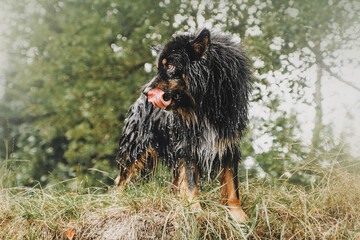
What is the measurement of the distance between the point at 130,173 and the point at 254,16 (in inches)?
119

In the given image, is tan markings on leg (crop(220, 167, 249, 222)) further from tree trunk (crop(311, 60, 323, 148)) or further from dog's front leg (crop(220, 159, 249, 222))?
tree trunk (crop(311, 60, 323, 148))

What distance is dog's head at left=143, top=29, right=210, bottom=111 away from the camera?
Answer: 1844mm

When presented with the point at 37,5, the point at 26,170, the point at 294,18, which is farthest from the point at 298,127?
the point at 37,5

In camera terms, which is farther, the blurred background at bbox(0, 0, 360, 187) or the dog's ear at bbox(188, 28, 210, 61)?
the blurred background at bbox(0, 0, 360, 187)

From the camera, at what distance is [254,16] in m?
4.06

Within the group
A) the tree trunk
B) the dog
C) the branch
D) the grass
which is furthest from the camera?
the tree trunk

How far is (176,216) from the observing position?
5.78 ft

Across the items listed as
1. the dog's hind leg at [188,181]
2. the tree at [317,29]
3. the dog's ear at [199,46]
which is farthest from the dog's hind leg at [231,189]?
the tree at [317,29]

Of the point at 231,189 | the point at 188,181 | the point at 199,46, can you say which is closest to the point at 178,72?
the point at 199,46

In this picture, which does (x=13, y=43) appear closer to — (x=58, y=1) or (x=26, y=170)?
(x=58, y=1)

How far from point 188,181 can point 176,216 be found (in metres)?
0.28

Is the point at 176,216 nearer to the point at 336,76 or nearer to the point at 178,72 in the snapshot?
the point at 178,72

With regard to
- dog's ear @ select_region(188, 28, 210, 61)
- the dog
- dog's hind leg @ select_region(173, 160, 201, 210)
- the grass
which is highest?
dog's ear @ select_region(188, 28, 210, 61)

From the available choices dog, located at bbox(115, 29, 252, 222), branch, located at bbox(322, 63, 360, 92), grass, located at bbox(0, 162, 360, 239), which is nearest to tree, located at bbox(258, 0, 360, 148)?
branch, located at bbox(322, 63, 360, 92)
